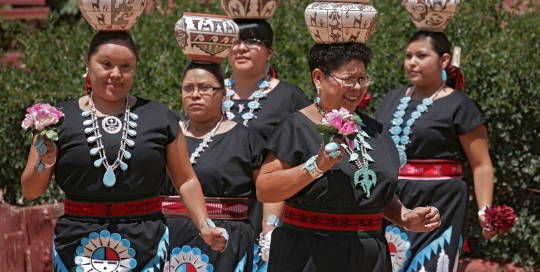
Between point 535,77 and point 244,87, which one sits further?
point 535,77

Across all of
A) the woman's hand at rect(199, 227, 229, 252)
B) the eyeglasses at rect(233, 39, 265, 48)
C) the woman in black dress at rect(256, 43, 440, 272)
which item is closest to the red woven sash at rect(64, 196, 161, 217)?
the woman's hand at rect(199, 227, 229, 252)

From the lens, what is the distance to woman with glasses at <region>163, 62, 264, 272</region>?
5.18 meters

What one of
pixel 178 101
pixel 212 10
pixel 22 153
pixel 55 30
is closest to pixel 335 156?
pixel 178 101

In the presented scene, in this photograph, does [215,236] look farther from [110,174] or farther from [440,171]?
[440,171]

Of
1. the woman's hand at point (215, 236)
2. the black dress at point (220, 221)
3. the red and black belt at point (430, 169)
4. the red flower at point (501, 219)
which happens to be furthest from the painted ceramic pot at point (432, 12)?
the woman's hand at point (215, 236)

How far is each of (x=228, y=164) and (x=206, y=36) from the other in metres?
0.77

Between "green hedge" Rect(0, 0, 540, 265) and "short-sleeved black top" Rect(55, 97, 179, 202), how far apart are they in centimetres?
293

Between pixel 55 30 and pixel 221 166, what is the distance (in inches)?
172

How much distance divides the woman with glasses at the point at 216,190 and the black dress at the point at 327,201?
41.8 inches

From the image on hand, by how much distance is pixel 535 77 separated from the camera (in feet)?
22.6

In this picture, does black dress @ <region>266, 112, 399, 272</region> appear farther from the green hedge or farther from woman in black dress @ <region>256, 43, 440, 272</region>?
the green hedge

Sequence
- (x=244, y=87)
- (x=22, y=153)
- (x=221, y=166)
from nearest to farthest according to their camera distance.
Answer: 1. (x=221, y=166)
2. (x=244, y=87)
3. (x=22, y=153)

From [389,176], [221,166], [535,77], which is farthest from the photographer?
[535,77]

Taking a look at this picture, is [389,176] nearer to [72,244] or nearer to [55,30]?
[72,244]
